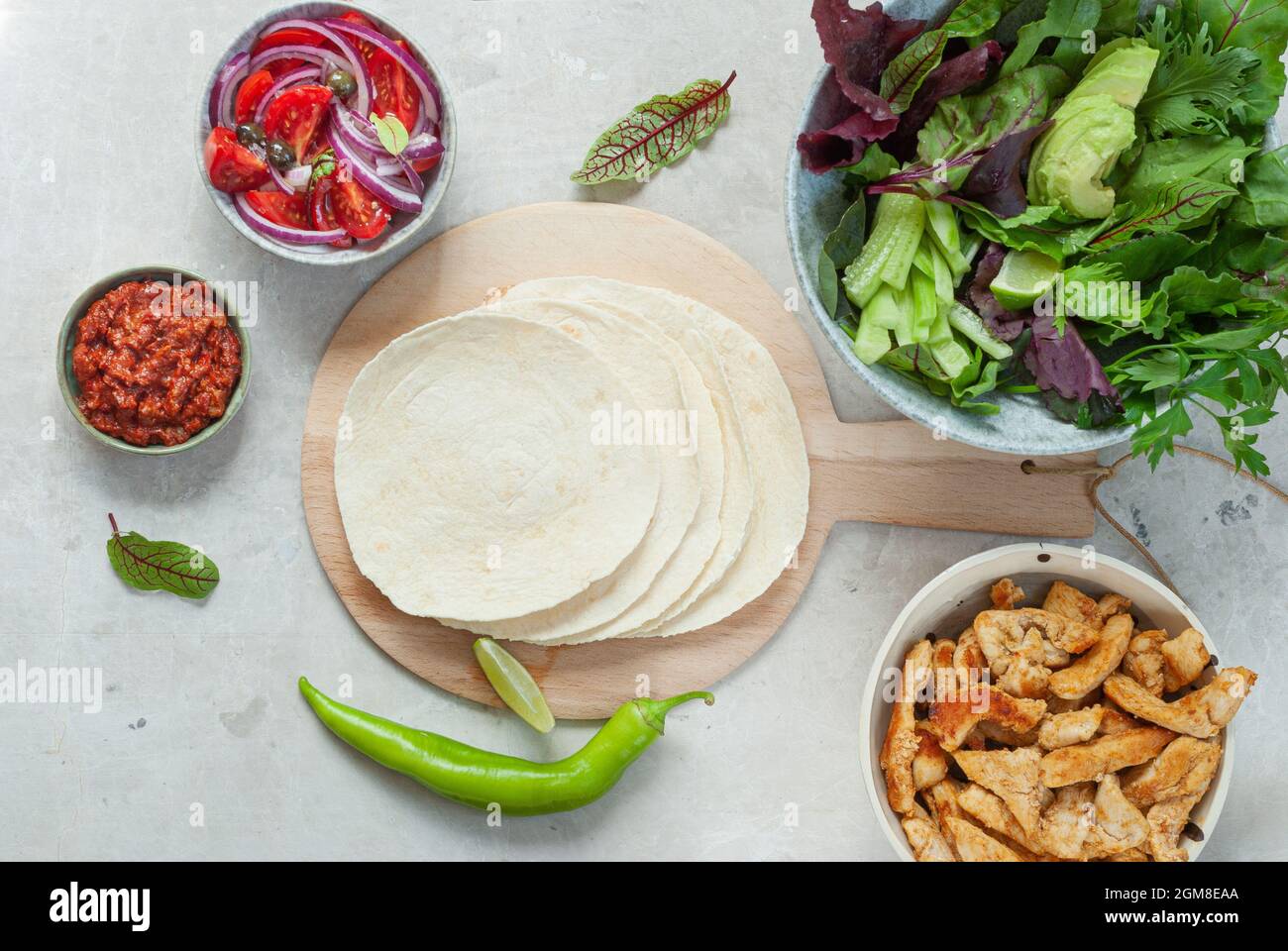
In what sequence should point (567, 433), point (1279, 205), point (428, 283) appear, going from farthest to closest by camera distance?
point (428, 283) < point (567, 433) < point (1279, 205)

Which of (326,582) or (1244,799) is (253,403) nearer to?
(326,582)

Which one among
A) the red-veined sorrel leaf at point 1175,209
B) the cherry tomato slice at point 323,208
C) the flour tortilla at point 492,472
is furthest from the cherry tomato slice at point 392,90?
the red-veined sorrel leaf at point 1175,209

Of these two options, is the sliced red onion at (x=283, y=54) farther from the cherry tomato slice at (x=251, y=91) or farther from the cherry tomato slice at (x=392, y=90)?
the cherry tomato slice at (x=392, y=90)

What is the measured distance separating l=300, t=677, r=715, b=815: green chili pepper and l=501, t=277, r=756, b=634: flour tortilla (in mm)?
259

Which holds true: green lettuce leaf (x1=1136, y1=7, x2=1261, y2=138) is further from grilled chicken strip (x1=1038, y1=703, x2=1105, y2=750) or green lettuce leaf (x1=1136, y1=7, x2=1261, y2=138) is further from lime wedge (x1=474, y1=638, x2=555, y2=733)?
lime wedge (x1=474, y1=638, x2=555, y2=733)

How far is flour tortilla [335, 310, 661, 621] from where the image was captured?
2570 mm

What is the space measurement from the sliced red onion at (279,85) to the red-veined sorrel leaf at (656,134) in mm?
737

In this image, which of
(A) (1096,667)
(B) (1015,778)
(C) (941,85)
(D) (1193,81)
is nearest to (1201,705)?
(A) (1096,667)

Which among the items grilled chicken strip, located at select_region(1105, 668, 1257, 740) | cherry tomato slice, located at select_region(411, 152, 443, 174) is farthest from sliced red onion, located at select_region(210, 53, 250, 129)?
grilled chicken strip, located at select_region(1105, 668, 1257, 740)

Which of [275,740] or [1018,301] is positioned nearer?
[1018,301]

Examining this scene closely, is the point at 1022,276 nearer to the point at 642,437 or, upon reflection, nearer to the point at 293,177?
the point at 642,437

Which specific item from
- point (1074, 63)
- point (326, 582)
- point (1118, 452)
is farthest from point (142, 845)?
point (1074, 63)

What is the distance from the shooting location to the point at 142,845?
2.81 metres

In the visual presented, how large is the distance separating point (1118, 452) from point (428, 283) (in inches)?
78.9
